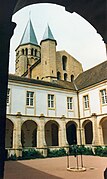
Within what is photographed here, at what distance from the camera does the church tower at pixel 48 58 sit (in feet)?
98.4

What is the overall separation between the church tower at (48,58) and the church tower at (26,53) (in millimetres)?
11885

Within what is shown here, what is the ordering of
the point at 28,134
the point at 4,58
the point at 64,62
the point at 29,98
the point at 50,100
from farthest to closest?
1. the point at 64,62
2. the point at 28,134
3. the point at 50,100
4. the point at 29,98
5. the point at 4,58

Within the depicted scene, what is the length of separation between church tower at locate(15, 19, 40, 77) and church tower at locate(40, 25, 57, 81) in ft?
39.0

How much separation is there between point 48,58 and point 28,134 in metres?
14.0

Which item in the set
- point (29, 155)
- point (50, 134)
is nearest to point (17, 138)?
point (29, 155)

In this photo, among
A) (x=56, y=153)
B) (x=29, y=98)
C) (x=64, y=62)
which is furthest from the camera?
(x=64, y=62)

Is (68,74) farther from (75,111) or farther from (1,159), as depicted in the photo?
(1,159)

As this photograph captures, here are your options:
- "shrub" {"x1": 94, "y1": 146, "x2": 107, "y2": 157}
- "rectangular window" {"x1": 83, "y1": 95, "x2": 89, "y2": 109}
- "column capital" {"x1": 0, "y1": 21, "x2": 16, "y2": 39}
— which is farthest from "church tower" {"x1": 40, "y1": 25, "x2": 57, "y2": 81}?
"column capital" {"x1": 0, "y1": 21, "x2": 16, "y2": 39}

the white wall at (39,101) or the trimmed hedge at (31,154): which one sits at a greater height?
the white wall at (39,101)

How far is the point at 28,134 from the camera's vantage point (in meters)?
21.3

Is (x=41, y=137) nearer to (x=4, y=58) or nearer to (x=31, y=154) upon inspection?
(x=31, y=154)

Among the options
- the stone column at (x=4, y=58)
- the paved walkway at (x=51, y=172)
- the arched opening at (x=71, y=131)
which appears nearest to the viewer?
the stone column at (x=4, y=58)

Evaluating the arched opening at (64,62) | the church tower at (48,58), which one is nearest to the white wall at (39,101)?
the church tower at (48,58)

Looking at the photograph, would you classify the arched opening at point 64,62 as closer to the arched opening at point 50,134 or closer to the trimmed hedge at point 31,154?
the arched opening at point 50,134
